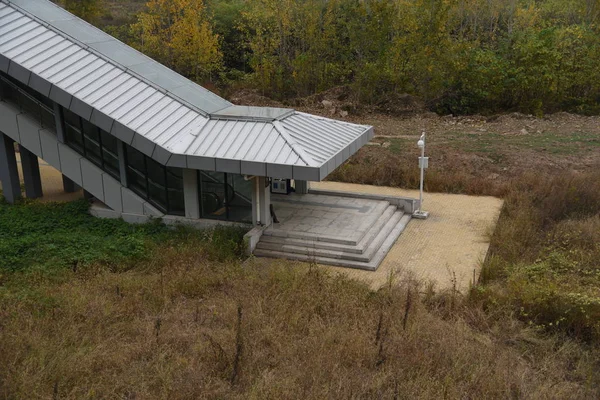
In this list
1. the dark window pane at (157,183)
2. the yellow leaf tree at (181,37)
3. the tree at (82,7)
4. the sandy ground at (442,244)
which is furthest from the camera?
the tree at (82,7)

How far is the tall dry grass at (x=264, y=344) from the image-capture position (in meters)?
7.93

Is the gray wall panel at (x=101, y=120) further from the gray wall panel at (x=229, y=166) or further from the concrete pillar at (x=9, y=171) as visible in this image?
the concrete pillar at (x=9, y=171)

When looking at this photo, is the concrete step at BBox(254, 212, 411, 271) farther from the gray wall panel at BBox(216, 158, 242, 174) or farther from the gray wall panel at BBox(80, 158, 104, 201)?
the gray wall panel at BBox(80, 158, 104, 201)

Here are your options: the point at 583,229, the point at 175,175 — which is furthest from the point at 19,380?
the point at 583,229

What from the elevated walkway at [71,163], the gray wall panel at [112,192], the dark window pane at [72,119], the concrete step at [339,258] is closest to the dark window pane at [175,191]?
the elevated walkway at [71,163]

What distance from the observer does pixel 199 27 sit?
32.7m

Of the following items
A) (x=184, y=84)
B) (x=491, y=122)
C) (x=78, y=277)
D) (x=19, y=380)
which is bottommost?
(x=491, y=122)

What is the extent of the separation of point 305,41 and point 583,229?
22.4m

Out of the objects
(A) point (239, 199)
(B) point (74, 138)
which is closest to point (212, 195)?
(A) point (239, 199)

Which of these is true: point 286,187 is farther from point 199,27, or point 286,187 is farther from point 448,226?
point 199,27

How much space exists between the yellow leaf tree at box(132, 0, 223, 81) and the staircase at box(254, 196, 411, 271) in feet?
67.4

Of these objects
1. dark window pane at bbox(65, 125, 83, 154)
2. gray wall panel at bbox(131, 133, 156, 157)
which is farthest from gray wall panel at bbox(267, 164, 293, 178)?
dark window pane at bbox(65, 125, 83, 154)

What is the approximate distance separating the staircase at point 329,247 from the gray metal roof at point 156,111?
6.04 feet

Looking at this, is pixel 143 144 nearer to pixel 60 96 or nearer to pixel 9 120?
pixel 60 96
